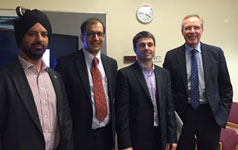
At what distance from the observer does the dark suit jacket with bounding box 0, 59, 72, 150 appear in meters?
1.20

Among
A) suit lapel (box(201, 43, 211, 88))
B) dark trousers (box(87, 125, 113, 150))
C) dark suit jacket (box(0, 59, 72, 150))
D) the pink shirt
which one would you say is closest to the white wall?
suit lapel (box(201, 43, 211, 88))

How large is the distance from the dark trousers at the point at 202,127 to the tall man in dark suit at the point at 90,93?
2.41ft

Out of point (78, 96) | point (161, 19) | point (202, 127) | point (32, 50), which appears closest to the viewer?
point (32, 50)

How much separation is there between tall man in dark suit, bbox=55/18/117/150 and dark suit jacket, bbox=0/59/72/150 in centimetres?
44

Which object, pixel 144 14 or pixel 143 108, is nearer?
pixel 143 108

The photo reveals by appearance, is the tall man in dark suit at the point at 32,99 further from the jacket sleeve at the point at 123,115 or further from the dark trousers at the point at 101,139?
the jacket sleeve at the point at 123,115

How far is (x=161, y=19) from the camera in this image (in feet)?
11.7

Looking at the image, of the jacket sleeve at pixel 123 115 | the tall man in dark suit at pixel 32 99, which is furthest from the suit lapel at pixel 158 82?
the tall man in dark suit at pixel 32 99

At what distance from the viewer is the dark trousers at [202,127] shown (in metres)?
2.01

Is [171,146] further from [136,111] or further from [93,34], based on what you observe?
[93,34]

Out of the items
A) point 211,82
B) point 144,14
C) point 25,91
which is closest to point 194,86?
point 211,82

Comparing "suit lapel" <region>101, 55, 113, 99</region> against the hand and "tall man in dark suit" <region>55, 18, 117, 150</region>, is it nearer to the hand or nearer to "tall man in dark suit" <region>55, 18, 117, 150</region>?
"tall man in dark suit" <region>55, 18, 117, 150</region>

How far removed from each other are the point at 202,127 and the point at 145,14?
2.08 meters

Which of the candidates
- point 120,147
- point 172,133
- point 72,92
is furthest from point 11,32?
point 172,133
